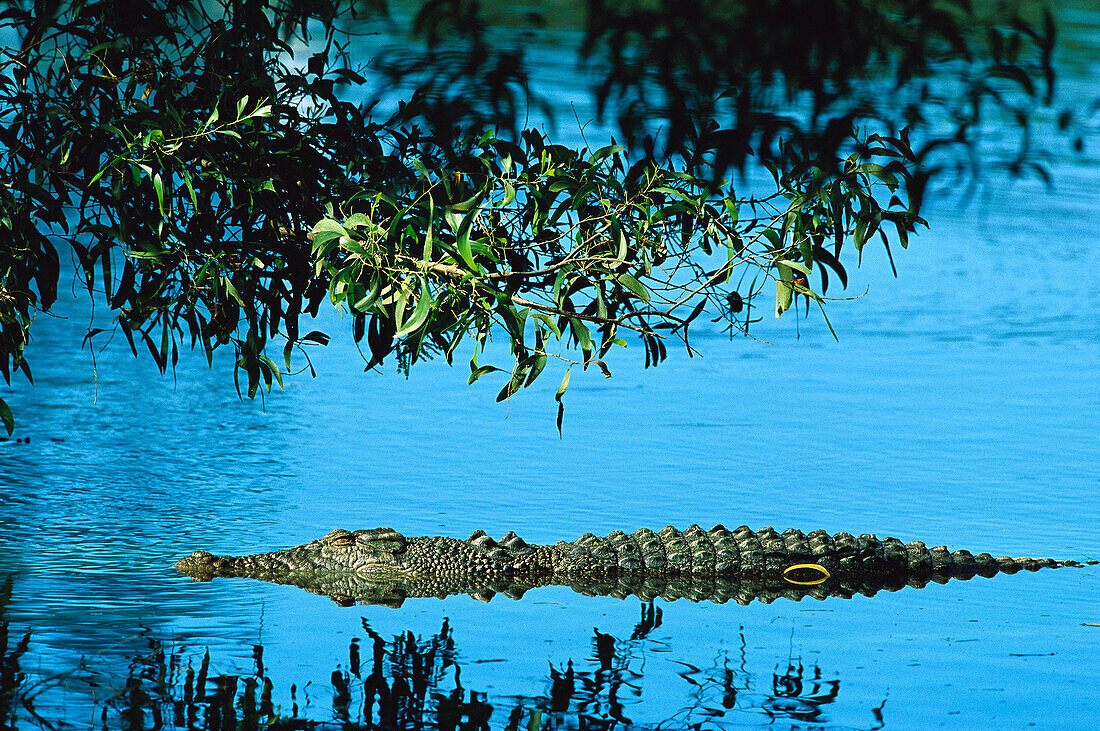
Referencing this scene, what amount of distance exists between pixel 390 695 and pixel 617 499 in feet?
7.77

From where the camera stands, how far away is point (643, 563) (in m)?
4.59

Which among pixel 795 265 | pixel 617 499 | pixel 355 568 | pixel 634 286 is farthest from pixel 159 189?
pixel 617 499

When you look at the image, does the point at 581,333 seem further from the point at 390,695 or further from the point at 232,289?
the point at 390,695

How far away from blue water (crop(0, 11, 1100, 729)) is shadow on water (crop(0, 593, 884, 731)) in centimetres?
2

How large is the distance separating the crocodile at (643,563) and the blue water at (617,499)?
0.15 metres

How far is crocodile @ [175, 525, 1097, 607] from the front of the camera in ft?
14.6

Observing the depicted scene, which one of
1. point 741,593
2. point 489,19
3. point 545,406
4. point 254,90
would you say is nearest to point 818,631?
point 741,593

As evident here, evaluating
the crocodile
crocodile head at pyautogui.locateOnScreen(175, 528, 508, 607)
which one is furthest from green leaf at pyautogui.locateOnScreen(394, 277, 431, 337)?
the crocodile

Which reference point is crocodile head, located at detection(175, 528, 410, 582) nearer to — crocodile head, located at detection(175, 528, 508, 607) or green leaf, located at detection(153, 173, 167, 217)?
crocodile head, located at detection(175, 528, 508, 607)

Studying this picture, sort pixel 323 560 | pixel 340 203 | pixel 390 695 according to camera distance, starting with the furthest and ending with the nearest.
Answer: pixel 323 560 < pixel 340 203 < pixel 390 695

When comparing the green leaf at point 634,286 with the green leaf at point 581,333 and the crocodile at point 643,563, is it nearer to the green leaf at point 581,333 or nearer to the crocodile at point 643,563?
the green leaf at point 581,333

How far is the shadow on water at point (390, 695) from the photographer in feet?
10.00

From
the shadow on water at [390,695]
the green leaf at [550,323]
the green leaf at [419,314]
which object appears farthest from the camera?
the shadow on water at [390,695]

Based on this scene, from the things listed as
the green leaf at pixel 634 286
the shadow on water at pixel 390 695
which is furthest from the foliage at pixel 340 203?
the shadow on water at pixel 390 695
